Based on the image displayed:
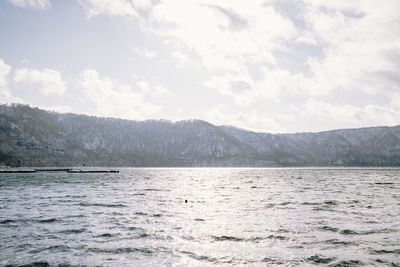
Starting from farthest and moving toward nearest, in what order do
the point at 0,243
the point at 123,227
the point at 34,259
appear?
the point at 123,227 < the point at 0,243 < the point at 34,259

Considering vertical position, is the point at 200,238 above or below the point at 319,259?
below

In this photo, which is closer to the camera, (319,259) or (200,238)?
(319,259)

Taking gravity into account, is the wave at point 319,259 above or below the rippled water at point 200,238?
above

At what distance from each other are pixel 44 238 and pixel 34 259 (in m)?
5.72

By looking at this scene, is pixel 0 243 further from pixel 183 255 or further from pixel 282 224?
pixel 282 224

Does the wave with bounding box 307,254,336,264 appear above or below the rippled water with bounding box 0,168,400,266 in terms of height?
above

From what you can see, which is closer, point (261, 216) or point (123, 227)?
point (123, 227)

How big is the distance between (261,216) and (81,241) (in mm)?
19911

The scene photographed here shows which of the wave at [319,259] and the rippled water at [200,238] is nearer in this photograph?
the wave at [319,259]

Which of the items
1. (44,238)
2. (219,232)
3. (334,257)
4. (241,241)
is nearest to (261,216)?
(219,232)

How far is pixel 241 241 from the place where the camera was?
2245cm

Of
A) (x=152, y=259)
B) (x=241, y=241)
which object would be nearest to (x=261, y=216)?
(x=241, y=241)

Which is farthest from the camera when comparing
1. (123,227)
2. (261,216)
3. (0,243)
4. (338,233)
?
(261,216)

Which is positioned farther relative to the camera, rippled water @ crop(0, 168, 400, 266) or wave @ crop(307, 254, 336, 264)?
rippled water @ crop(0, 168, 400, 266)
